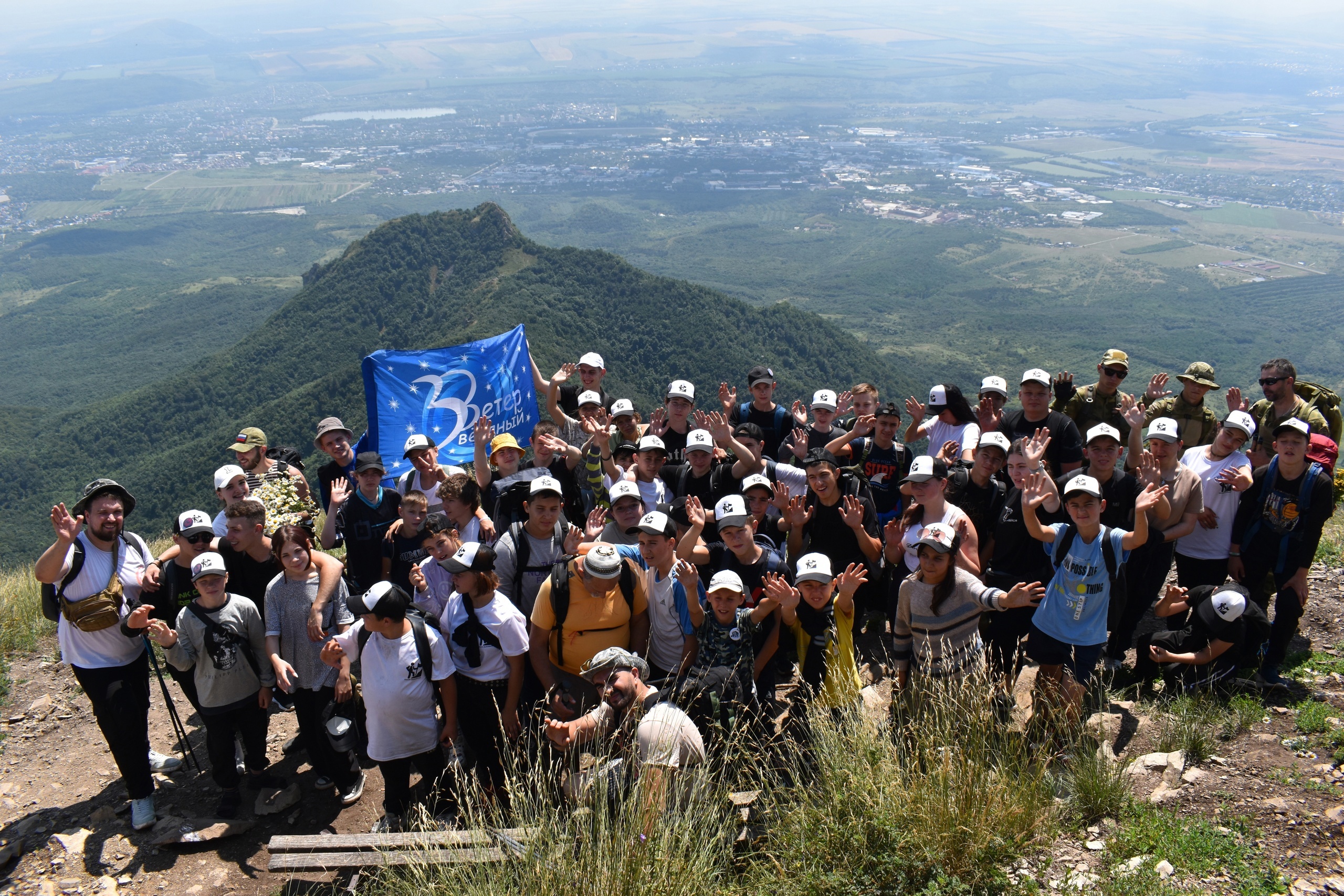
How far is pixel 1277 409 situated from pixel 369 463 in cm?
837

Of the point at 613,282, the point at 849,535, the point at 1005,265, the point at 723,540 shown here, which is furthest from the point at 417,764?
the point at 1005,265

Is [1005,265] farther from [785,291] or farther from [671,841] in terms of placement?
[671,841]

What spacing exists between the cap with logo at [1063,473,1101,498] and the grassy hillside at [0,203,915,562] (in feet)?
139

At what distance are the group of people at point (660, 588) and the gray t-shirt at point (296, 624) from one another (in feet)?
0.06

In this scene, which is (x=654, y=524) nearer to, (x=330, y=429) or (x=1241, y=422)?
(x=330, y=429)

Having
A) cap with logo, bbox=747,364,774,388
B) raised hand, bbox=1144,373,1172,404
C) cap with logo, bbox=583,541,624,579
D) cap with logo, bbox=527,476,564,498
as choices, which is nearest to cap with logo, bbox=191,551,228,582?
cap with logo, bbox=527,476,564,498

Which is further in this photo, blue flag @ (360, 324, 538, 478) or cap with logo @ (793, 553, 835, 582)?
blue flag @ (360, 324, 538, 478)

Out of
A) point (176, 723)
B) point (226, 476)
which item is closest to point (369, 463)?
point (226, 476)

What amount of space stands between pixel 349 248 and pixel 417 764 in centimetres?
8269

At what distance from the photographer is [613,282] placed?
66375 millimetres

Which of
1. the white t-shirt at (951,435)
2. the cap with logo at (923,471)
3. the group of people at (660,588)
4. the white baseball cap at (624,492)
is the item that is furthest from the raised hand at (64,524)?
the white t-shirt at (951,435)

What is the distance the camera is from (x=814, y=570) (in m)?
6.10

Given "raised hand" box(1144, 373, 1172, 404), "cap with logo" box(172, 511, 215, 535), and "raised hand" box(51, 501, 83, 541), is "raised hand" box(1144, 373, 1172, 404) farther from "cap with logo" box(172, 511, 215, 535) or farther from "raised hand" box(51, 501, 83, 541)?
"raised hand" box(51, 501, 83, 541)

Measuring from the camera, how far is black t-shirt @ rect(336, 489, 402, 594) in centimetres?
811
